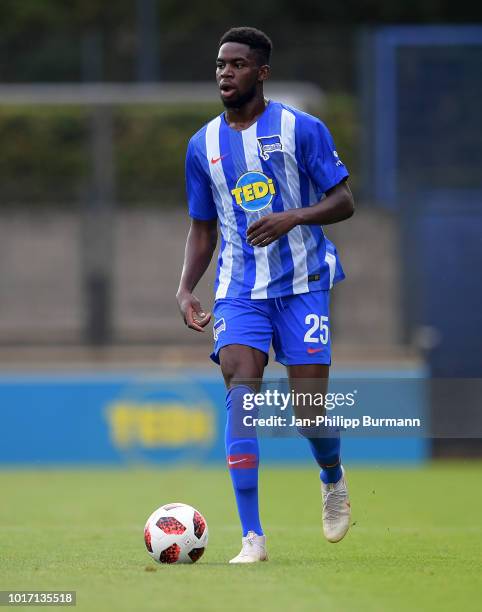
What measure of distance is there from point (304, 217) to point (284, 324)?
55cm

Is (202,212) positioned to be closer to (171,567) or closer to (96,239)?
(171,567)

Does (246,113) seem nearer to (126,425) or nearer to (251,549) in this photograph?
(251,549)

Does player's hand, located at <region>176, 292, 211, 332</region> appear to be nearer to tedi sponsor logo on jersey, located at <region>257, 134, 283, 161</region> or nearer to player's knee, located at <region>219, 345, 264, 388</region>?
player's knee, located at <region>219, 345, 264, 388</region>

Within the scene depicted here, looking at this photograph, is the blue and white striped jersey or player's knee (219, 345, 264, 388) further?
the blue and white striped jersey

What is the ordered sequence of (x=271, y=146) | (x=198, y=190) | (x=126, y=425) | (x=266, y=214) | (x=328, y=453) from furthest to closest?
(x=126, y=425) → (x=198, y=190) → (x=328, y=453) → (x=271, y=146) → (x=266, y=214)

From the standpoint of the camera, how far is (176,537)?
6617 millimetres

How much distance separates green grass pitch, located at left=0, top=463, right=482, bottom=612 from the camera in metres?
5.55

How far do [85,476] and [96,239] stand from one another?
5961 millimetres

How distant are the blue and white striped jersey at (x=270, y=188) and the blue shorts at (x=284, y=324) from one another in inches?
1.9

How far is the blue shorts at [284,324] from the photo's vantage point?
22.8 feet

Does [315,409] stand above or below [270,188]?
below

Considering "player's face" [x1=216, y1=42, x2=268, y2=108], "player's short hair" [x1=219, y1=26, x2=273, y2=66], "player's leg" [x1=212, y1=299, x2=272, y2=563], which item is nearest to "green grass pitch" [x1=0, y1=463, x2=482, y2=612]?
"player's leg" [x1=212, y1=299, x2=272, y2=563]

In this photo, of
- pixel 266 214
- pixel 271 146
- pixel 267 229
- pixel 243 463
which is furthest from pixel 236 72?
pixel 243 463

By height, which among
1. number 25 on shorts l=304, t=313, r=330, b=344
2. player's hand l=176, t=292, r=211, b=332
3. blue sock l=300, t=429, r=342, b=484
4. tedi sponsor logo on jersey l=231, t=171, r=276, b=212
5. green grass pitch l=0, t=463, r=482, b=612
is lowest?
green grass pitch l=0, t=463, r=482, b=612
